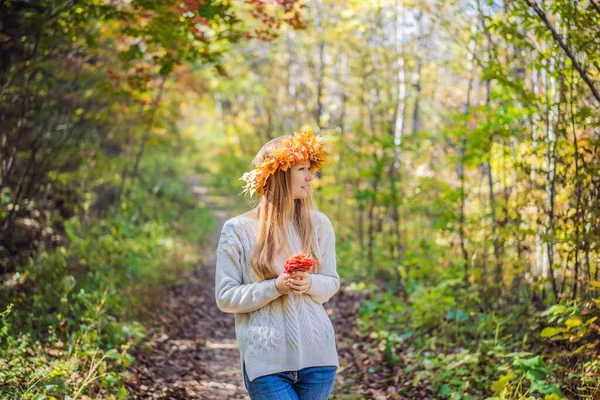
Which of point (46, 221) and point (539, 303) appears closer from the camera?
point (539, 303)

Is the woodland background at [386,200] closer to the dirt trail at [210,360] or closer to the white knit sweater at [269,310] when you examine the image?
the dirt trail at [210,360]

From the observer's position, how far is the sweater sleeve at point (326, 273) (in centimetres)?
294

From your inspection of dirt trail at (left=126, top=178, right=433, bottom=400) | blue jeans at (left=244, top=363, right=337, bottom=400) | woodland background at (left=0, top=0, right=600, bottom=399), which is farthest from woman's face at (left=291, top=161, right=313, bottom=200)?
dirt trail at (left=126, top=178, right=433, bottom=400)

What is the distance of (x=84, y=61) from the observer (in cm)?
890

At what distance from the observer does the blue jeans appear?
2.71 m

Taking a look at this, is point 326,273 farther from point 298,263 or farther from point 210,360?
point 210,360

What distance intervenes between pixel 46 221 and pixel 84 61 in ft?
8.76

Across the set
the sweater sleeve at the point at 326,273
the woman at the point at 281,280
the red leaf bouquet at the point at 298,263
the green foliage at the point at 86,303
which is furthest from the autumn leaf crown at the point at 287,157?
the green foliage at the point at 86,303

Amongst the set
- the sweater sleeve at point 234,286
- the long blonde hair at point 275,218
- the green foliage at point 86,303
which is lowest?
the green foliage at point 86,303

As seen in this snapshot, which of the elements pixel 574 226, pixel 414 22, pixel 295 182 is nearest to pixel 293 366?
pixel 295 182

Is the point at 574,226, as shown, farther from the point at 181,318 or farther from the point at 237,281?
the point at 181,318

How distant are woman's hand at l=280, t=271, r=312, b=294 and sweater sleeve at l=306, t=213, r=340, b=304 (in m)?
0.11

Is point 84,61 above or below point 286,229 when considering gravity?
above

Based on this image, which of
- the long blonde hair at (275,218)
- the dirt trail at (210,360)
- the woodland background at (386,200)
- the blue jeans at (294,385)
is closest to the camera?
the blue jeans at (294,385)
